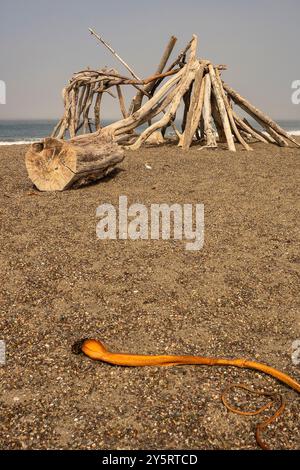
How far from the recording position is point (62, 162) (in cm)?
747

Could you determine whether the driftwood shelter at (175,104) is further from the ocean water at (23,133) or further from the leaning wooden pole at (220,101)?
the ocean water at (23,133)

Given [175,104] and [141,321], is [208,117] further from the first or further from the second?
[141,321]

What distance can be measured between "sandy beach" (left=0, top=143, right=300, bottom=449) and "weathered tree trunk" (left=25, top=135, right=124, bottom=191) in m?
0.64

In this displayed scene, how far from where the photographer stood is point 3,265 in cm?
454

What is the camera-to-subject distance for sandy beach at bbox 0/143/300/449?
8.09 feet

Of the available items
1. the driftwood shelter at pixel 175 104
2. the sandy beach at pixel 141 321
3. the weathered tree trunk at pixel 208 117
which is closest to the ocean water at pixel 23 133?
the driftwood shelter at pixel 175 104

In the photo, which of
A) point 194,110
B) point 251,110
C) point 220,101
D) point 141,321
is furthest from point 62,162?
point 251,110

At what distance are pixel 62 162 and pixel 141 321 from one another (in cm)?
476

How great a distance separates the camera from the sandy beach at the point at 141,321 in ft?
8.09

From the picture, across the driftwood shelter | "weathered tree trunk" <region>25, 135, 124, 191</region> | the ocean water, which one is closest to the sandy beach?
"weathered tree trunk" <region>25, 135, 124, 191</region>

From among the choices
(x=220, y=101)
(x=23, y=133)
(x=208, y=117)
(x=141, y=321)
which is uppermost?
(x=220, y=101)

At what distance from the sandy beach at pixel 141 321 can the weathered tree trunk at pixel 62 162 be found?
2.08 ft

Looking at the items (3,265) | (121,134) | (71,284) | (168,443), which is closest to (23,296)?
(71,284)

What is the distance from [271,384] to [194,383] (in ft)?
1.84
